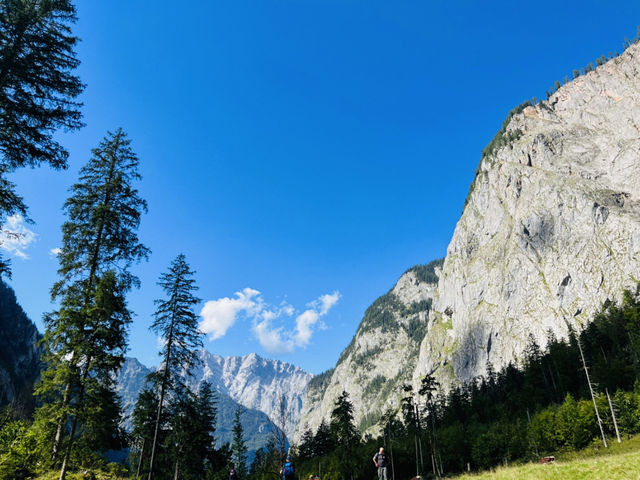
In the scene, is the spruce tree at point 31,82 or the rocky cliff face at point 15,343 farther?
the rocky cliff face at point 15,343

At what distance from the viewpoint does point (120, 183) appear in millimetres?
19406

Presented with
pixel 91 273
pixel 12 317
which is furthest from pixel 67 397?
pixel 12 317

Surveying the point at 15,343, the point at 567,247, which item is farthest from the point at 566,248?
the point at 15,343

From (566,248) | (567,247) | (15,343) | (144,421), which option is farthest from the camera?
(566,248)

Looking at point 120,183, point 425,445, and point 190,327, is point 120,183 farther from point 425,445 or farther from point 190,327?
point 425,445

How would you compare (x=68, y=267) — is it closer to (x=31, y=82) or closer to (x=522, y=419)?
(x=31, y=82)

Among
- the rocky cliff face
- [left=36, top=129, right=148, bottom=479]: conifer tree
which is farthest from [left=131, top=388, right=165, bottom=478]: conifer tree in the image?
the rocky cliff face

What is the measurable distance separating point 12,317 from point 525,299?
252607 millimetres

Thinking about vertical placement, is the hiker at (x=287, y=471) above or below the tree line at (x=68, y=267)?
below

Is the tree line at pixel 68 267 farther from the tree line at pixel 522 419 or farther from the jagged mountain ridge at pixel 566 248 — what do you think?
the jagged mountain ridge at pixel 566 248

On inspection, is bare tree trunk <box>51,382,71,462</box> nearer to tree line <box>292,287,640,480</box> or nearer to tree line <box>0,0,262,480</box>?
tree line <box>0,0,262,480</box>

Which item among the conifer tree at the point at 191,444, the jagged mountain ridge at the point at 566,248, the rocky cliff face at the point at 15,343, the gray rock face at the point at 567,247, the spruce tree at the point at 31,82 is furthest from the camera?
the rocky cliff face at the point at 15,343

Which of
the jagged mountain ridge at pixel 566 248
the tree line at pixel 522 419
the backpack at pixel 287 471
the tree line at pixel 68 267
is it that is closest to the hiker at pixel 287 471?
the backpack at pixel 287 471

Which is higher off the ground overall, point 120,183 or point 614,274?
point 614,274
